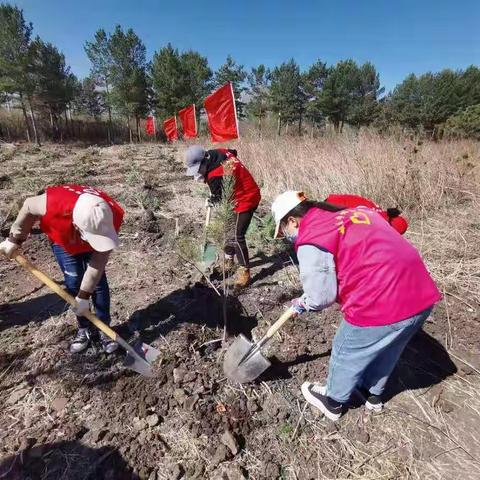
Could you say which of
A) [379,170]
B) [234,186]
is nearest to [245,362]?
[234,186]

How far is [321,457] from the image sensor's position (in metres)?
1.89

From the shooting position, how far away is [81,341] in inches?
99.6

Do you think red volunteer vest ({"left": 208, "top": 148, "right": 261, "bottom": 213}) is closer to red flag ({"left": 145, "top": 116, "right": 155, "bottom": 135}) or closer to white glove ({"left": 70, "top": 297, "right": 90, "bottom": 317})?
white glove ({"left": 70, "top": 297, "right": 90, "bottom": 317})

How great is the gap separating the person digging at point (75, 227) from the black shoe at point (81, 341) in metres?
0.45

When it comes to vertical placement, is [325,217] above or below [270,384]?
above

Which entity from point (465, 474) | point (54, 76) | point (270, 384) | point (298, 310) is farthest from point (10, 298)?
point (54, 76)

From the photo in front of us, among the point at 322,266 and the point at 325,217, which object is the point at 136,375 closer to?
the point at 322,266

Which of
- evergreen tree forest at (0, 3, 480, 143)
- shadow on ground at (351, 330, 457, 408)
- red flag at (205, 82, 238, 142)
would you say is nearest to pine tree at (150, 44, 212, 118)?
evergreen tree forest at (0, 3, 480, 143)

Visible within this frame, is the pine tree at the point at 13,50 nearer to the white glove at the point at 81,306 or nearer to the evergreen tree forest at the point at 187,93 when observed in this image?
the evergreen tree forest at the point at 187,93

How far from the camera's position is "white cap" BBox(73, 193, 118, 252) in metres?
1.87

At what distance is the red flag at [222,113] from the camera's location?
846cm

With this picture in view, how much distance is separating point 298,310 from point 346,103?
3035 cm

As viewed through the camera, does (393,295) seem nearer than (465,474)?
Yes

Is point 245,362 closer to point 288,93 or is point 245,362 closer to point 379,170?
point 379,170
